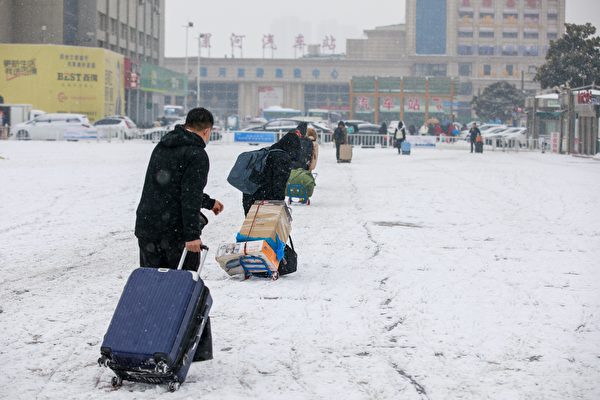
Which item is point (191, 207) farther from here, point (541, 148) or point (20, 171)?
point (541, 148)

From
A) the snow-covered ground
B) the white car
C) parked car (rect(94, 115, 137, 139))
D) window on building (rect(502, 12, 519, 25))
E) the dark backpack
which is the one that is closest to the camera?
the snow-covered ground

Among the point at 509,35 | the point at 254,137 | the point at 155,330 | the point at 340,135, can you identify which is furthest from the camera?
the point at 509,35

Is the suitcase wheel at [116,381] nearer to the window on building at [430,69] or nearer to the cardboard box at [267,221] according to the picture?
the cardboard box at [267,221]

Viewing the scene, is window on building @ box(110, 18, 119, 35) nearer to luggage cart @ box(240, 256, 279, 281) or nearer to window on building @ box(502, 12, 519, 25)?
luggage cart @ box(240, 256, 279, 281)

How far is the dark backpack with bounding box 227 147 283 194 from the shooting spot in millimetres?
9828

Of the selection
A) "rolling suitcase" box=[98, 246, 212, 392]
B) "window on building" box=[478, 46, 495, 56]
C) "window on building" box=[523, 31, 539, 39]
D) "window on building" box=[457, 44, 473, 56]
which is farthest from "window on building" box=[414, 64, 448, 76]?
"rolling suitcase" box=[98, 246, 212, 392]

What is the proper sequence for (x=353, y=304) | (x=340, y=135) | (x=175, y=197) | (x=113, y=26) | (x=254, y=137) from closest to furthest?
(x=175, y=197), (x=353, y=304), (x=340, y=135), (x=254, y=137), (x=113, y=26)

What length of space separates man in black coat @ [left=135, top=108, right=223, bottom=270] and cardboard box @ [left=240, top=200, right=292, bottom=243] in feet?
10.2

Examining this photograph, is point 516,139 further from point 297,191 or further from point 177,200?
point 177,200

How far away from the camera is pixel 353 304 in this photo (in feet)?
26.9

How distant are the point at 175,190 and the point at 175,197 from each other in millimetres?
46

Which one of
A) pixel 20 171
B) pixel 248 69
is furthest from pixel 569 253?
pixel 248 69

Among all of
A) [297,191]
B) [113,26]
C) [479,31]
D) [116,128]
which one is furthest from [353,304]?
[479,31]

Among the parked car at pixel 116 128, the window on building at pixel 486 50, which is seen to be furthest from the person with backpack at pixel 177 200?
the window on building at pixel 486 50
